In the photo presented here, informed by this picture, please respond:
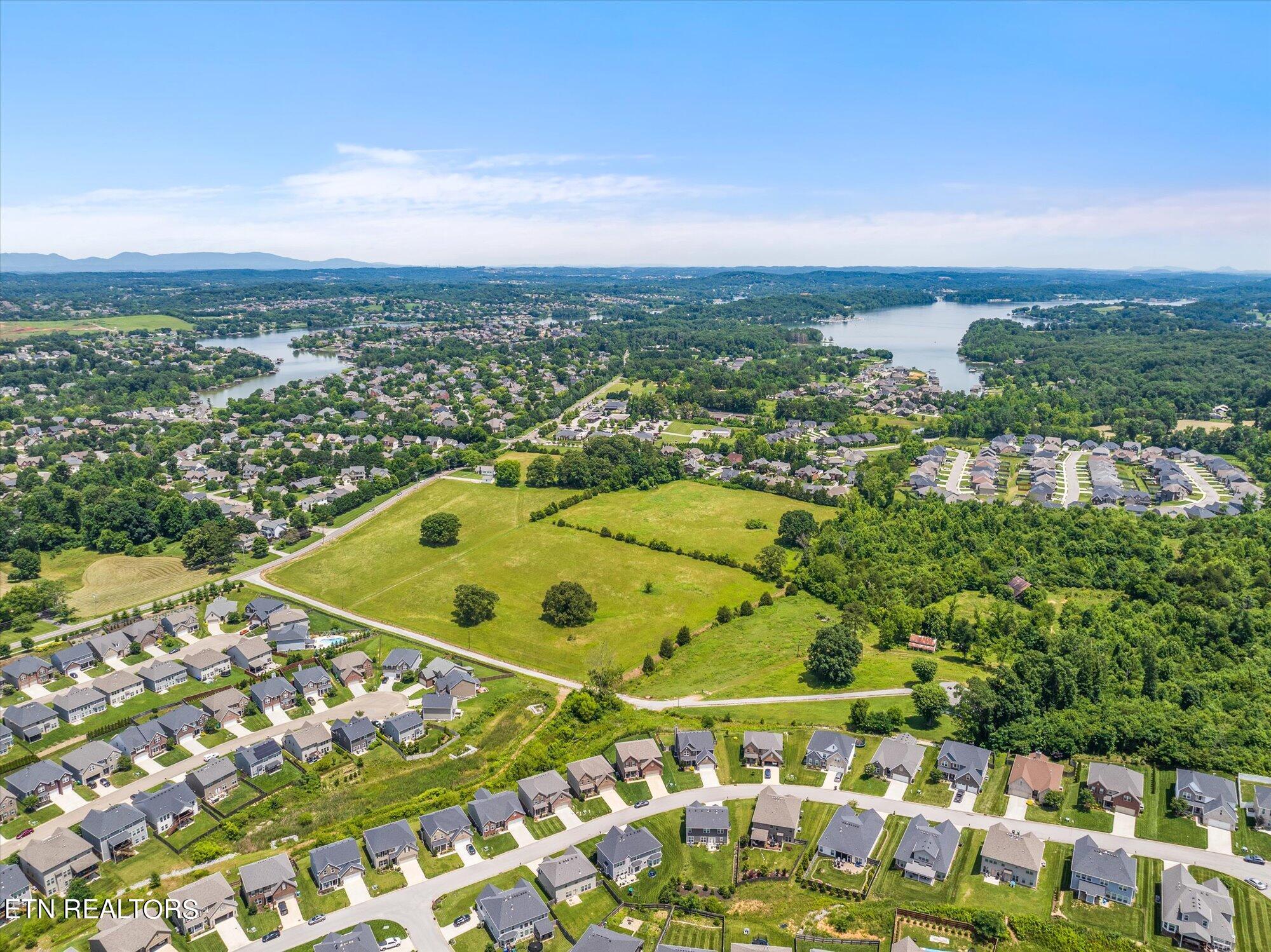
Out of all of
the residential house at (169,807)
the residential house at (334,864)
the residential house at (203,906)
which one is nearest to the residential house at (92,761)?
the residential house at (169,807)

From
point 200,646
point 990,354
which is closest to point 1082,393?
point 990,354

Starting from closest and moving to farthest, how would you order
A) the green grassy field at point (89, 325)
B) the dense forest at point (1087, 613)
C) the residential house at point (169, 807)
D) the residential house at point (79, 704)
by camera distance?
1. the residential house at point (169, 807)
2. the dense forest at point (1087, 613)
3. the residential house at point (79, 704)
4. the green grassy field at point (89, 325)

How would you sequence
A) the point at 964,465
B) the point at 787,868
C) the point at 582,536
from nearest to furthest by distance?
1. the point at 787,868
2. the point at 582,536
3. the point at 964,465

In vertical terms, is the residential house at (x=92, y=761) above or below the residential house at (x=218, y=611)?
below

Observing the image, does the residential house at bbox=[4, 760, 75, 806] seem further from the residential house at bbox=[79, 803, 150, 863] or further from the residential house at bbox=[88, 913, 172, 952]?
the residential house at bbox=[88, 913, 172, 952]

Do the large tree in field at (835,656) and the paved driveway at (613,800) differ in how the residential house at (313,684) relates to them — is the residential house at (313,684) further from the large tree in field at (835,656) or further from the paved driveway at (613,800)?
the large tree in field at (835,656)

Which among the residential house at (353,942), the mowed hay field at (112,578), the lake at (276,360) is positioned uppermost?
the lake at (276,360)

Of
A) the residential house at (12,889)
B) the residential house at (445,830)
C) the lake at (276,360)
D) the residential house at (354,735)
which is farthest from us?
the lake at (276,360)

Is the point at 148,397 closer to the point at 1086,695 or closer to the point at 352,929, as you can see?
the point at 352,929
